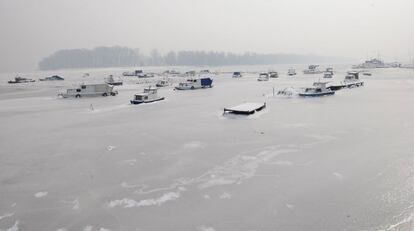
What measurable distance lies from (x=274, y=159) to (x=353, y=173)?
10.7 ft

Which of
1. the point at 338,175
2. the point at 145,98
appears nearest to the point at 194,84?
the point at 145,98

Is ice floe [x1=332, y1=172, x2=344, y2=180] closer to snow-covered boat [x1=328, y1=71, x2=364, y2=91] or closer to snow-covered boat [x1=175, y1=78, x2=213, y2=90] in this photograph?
snow-covered boat [x1=328, y1=71, x2=364, y2=91]

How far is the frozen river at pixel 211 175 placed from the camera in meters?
8.59

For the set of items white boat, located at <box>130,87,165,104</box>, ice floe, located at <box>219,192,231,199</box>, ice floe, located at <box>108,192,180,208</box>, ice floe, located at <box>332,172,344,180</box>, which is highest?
white boat, located at <box>130,87,165,104</box>

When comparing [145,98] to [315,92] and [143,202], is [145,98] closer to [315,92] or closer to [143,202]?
[315,92]

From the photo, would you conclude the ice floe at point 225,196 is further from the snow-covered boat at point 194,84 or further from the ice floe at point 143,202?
the snow-covered boat at point 194,84

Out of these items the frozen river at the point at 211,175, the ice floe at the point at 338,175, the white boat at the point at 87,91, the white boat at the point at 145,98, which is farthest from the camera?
the white boat at the point at 87,91

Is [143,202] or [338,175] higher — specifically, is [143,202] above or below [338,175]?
below

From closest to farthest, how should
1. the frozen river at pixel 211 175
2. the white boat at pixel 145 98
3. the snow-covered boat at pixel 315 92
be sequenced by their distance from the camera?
the frozen river at pixel 211 175 < the white boat at pixel 145 98 < the snow-covered boat at pixel 315 92

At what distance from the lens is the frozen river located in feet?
28.2

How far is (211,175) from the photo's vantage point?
1190 cm

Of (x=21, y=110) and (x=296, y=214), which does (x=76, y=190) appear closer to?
(x=296, y=214)

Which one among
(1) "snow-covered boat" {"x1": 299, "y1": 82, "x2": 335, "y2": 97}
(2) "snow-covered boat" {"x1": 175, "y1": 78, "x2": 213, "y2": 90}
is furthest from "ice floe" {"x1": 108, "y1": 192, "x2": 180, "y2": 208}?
(2) "snow-covered boat" {"x1": 175, "y1": 78, "x2": 213, "y2": 90}

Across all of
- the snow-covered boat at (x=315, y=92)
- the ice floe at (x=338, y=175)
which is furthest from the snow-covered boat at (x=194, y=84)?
the ice floe at (x=338, y=175)
